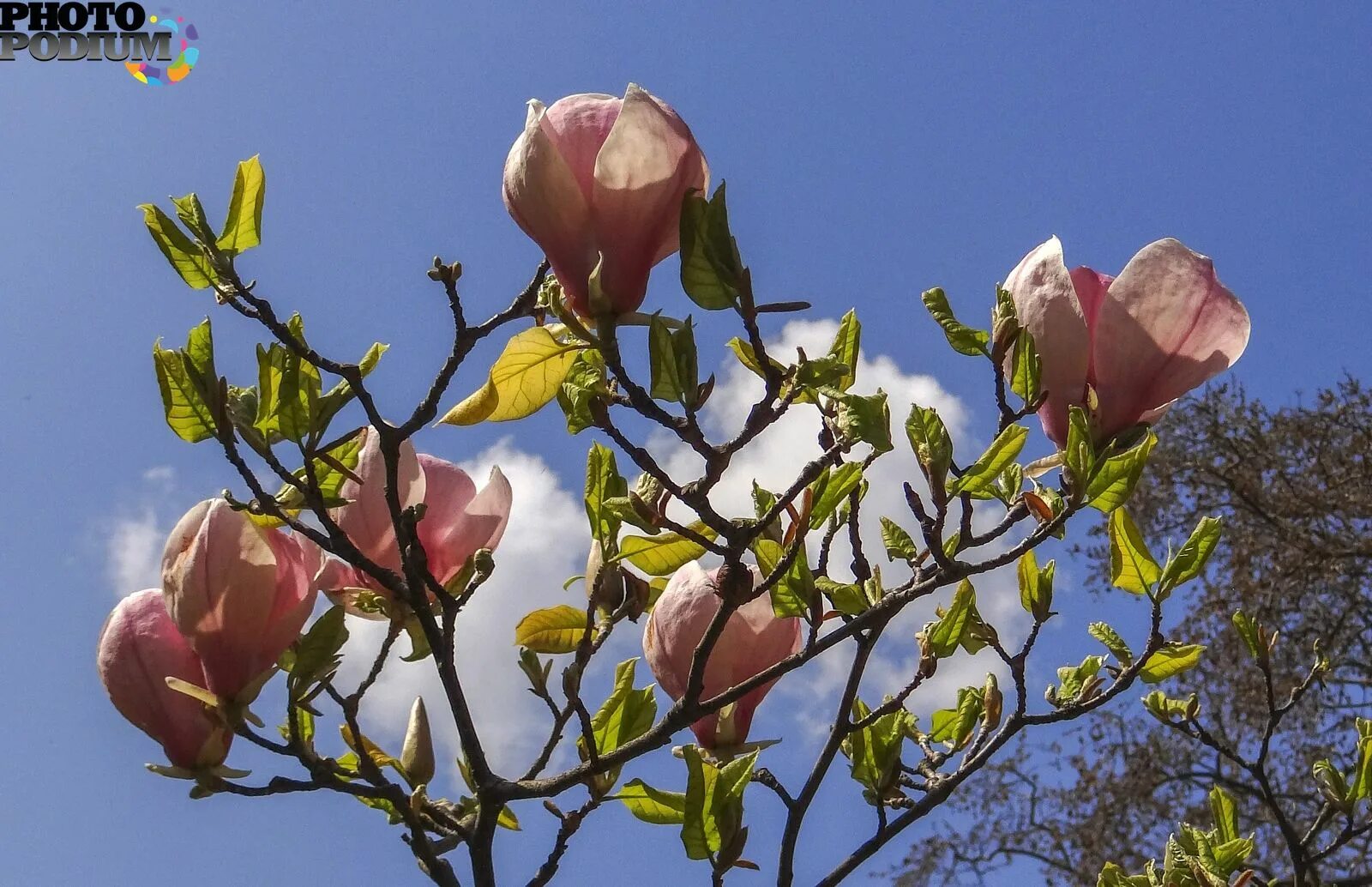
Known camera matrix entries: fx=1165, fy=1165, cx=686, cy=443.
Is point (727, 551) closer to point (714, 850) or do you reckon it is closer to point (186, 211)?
point (714, 850)

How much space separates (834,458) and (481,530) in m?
0.34

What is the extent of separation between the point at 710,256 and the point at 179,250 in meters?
0.48

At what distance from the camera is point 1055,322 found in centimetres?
90

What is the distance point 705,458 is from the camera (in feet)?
2.77

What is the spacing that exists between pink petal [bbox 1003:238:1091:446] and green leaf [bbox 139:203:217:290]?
0.66m

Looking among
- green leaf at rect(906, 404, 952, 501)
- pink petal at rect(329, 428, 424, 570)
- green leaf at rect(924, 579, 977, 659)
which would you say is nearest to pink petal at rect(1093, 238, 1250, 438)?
green leaf at rect(906, 404, 952, 501)

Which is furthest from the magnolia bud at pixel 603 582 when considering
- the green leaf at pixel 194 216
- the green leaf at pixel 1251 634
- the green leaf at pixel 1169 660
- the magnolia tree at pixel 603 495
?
the green leaf at pixel 1251 634

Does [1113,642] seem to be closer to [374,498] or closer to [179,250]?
[374,498]

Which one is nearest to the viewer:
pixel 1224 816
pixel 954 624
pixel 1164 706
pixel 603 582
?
pixel 603 582

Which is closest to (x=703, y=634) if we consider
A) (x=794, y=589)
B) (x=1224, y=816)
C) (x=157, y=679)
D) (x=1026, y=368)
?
(x=794, y=589)

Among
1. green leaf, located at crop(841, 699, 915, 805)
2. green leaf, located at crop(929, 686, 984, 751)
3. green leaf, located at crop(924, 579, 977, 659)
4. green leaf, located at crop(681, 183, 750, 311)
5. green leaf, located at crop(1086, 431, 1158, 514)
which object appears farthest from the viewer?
green leaf, located at crop(929, 686, 984, 751)

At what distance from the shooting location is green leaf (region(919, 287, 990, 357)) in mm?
917

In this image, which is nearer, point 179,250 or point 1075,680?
point 179,250

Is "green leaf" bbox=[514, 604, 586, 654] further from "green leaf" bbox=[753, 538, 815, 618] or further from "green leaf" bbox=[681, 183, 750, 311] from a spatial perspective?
"green leaf" bbox=[681, 183, 750, 311]
